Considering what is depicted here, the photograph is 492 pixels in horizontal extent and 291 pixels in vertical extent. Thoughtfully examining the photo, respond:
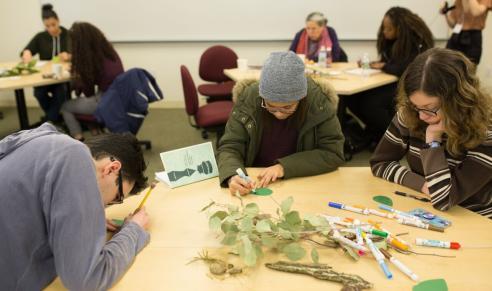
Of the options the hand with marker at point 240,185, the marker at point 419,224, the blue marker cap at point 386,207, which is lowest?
the marker at point 419,224

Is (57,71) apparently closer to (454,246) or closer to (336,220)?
(336,220)

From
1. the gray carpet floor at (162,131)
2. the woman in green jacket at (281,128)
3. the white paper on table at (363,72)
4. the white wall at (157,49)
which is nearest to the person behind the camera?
the woman in green jacket at (281,128)

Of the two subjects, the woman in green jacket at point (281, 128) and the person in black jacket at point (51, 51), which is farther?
the person in black jacket at point (51, 51)

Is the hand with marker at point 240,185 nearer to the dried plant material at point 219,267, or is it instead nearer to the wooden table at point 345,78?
the dried plant material at point 219,267

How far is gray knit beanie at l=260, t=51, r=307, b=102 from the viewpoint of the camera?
170 centimetres

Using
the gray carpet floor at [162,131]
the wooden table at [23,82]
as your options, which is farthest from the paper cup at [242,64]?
the wooden table at [23,82]

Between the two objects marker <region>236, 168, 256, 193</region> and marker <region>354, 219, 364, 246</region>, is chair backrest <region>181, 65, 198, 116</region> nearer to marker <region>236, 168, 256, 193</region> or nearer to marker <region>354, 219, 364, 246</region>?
marker <region>236, 168, 256, 193</region>

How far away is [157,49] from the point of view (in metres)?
5.38

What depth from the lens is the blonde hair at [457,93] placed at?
1.45 meters

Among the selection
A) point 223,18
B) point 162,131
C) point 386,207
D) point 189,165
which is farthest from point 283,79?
point 223,18

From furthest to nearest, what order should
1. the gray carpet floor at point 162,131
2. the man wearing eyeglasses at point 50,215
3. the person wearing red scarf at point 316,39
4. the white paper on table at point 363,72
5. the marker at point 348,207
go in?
the person wearing red scarf at point 316,39 → the gray carpet floor at point 162,131 → the white paper on table at point 363,72 → the marker at point 348,207 → the man wearing eyeglasses at point 50,215

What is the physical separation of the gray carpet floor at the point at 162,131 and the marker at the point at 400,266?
2.60 meters

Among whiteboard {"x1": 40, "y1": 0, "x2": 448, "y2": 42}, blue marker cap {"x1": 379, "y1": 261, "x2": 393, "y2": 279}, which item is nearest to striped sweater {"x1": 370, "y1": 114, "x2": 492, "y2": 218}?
blue marker cap {"x1": 379, "y1": 261, "x2": 393, "y2": 279}

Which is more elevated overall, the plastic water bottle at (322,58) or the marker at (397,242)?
the plastic water bottle at (322,58)
